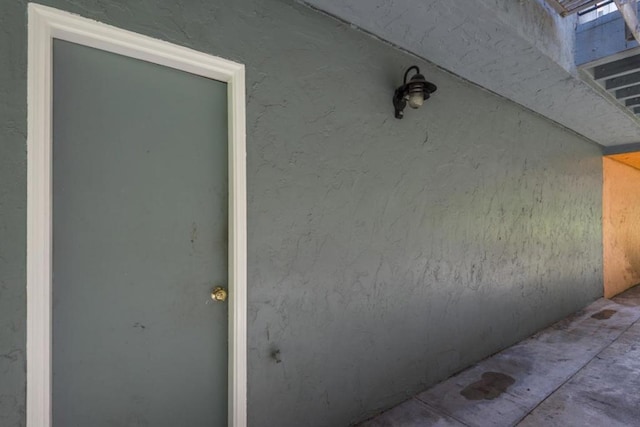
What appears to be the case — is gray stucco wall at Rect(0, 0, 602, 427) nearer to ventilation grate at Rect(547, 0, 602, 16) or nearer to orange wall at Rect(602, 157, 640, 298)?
ventilation grate at Rect(547, 0, 602, 16)

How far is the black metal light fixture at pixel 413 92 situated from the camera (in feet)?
6.89

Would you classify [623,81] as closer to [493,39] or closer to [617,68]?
[617,68]

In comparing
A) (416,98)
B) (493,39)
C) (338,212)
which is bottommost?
(338,212)

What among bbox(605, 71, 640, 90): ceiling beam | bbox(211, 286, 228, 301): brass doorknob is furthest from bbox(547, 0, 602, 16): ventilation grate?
bbox(211, 286, 228, 301): brass doorknob

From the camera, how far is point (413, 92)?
212 cm

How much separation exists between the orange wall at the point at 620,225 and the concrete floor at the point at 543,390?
2476 mm

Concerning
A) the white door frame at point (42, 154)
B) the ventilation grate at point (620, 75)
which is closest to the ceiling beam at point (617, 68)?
the ventilation grate at point (620, 75)

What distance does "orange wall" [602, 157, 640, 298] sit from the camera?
5.44 meters

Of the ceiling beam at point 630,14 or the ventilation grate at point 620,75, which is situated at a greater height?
the ceiling beam at point 630,14

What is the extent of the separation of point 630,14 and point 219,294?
3.21m

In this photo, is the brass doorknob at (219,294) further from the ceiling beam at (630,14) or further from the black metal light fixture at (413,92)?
the ceiling beam at (630,14)

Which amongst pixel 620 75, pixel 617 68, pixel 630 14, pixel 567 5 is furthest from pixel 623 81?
pixel 567 5

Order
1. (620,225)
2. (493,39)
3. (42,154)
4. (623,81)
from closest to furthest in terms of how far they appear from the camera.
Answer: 1. (42,154)
2. (493,39)
3. (623,81)
4. (620,225)

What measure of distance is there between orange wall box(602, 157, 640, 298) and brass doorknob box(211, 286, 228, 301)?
249 inches
